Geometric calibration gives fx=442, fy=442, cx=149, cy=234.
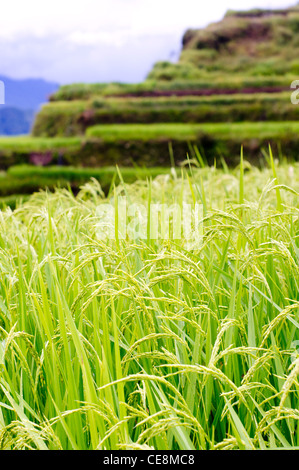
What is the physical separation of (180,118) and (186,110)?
0.47 metres

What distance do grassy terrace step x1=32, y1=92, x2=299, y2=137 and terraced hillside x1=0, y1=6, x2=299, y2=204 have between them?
1.8 inches

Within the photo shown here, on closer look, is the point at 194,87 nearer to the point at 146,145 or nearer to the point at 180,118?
the point at 180,118

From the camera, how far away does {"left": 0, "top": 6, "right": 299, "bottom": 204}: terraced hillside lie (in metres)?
16.7

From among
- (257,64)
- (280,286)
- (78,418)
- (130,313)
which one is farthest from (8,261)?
(257,64)

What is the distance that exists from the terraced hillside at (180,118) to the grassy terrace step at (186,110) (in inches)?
1.8

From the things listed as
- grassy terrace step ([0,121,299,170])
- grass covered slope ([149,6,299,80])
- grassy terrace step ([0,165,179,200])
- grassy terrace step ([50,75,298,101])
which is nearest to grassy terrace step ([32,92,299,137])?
grassy terrace step ([0,121,299,170])

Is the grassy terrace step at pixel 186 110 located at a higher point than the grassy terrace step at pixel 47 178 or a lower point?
higher

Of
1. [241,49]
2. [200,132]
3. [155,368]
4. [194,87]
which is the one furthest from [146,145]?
[241,49]

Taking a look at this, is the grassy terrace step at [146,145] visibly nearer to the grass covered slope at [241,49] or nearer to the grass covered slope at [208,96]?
the grass covered slope at [208,96]

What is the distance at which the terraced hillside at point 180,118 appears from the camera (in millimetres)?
16734

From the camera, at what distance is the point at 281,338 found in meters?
1.38

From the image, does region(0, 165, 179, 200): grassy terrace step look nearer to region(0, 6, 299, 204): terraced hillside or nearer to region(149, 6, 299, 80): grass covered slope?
region(0, 6, 299, 204): terraced hillside

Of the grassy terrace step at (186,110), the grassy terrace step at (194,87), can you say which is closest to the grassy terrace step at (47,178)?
the grassy terrace step at (186,110)
